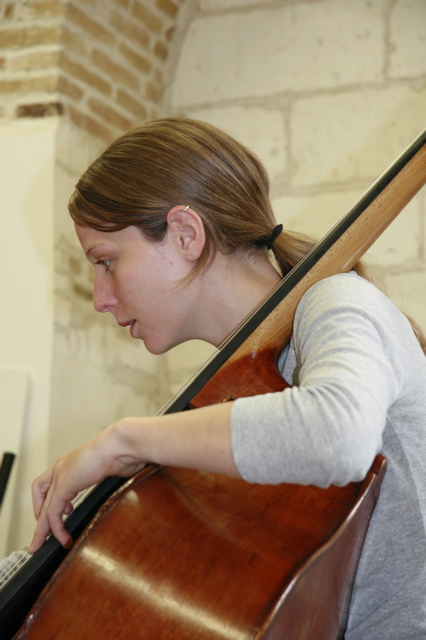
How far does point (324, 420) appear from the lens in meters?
0.85

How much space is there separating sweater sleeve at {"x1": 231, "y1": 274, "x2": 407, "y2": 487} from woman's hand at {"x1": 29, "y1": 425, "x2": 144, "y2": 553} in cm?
18

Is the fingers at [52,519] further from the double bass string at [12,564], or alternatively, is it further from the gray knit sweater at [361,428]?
the gray knit sweater at [361,428]

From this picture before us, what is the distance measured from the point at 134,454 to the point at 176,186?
0.56m

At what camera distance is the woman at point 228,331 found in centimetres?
87

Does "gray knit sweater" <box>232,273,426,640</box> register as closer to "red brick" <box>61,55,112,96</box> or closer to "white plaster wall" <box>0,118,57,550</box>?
"white plaster wall" <box>0,118,57,550</box>

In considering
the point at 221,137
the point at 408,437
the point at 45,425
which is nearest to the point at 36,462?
the point at 45,425

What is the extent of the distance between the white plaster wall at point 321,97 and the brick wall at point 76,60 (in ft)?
0.92

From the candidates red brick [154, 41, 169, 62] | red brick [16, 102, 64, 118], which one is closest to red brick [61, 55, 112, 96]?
red brick [16, 102, 64, 118]

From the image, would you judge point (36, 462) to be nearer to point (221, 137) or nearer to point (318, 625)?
point (221, 137)

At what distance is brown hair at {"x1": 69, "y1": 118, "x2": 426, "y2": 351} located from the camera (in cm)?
137

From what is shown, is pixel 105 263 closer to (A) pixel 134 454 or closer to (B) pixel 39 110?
(A) pixel 134 454

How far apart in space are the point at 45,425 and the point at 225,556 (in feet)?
5.67

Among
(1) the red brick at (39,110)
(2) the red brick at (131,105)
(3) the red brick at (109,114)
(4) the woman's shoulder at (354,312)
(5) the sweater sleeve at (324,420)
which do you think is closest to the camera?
(5) the sweater sleeve at (324,420)

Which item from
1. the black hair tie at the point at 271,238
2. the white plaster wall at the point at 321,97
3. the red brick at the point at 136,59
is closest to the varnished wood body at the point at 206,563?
the black hair tie at the point at 271,238
